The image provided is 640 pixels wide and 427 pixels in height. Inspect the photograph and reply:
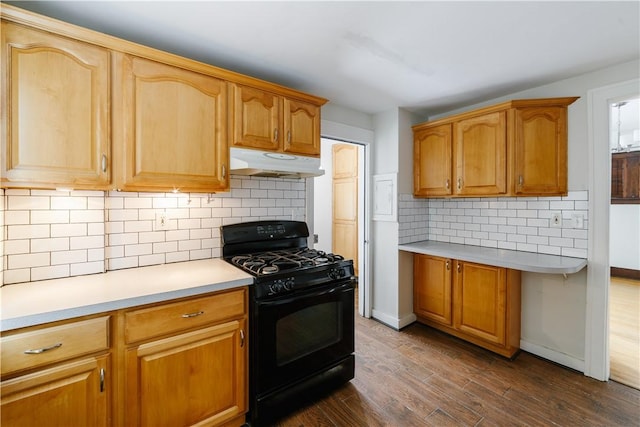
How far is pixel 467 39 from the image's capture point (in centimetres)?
175

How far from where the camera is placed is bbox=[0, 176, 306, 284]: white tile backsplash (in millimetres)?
1521

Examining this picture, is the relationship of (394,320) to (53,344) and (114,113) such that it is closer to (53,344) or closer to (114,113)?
(53,344)

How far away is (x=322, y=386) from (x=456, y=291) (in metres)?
1.57

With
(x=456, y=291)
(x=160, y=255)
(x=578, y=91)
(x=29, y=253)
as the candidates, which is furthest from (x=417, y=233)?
(x=29, y=253)

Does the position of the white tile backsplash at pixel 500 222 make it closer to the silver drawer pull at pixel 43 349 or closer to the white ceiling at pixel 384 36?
the white ceiling at pixel 384 36

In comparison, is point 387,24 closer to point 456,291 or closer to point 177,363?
point 177,363

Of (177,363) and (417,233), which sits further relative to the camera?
(417,233)

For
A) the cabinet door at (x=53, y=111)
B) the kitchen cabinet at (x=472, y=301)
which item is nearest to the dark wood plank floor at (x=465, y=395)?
the kitchen cabinet at (x=472, y=301)

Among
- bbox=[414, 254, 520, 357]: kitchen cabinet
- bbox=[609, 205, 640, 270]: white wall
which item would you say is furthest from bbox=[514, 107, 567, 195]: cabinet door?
bbox=[609, 205, 640, 270]: white wall

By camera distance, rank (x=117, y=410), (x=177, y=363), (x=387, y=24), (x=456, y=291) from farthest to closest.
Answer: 1. (x=456, y=291)
2. (x=387, y=24)
3. (x=177, y=363)
4. (x=117, y=410)

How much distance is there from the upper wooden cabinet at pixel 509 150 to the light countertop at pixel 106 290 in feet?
7.23

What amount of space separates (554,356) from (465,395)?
1037 millimetres

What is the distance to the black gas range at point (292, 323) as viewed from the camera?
5.48 ft

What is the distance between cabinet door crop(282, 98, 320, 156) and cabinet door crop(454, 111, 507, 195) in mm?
1431
